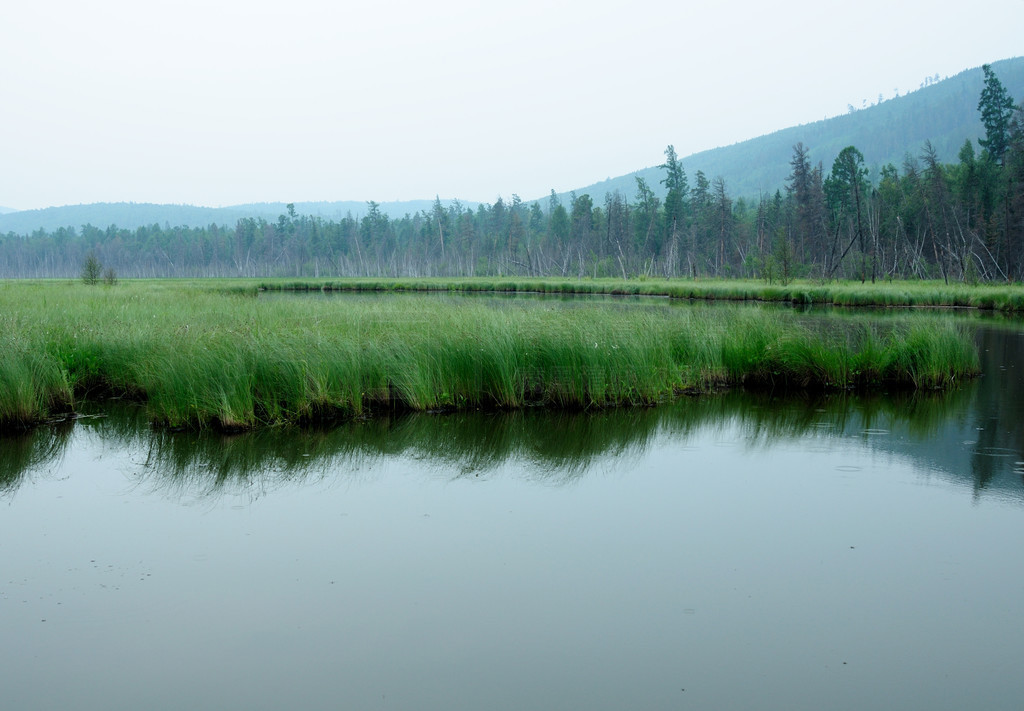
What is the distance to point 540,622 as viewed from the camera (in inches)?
177

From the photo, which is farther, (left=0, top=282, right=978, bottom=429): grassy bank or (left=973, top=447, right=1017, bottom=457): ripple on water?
(left=0, top=282, right=978, bottom=429): grassy bank

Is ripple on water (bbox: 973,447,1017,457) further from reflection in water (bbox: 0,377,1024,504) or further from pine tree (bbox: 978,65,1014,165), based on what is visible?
pine tree (bbox: 978,65,1014,165)

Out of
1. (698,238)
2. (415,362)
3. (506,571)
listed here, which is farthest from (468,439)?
(698,238)

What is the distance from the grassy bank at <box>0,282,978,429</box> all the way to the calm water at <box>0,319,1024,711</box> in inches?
31.1

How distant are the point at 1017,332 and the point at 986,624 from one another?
70.5 ft

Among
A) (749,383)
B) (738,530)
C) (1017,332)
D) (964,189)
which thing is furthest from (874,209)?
(738,530)

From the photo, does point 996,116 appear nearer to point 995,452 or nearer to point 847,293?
point 847,293

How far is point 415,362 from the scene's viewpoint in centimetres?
1054

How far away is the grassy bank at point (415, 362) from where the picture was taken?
9.30m

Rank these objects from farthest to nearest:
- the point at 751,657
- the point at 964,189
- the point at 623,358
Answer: the point at 964,189 → the point at 623,358 → the point at 751,657

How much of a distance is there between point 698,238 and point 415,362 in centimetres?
7091

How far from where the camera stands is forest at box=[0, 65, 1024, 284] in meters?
51.0

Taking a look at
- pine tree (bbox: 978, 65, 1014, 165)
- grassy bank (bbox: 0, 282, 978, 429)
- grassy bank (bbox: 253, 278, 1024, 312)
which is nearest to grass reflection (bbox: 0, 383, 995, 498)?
grassy bank (bbox: 0, 282, 978, 429)

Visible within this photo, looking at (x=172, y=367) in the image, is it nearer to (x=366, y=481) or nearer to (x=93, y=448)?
→ (x=93, y=448)
